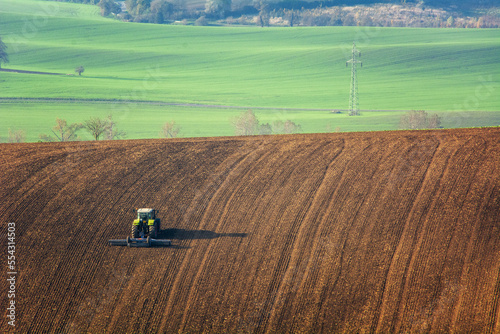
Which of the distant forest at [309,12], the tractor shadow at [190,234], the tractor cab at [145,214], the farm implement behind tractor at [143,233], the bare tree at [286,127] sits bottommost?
the bare tree at [286,127]

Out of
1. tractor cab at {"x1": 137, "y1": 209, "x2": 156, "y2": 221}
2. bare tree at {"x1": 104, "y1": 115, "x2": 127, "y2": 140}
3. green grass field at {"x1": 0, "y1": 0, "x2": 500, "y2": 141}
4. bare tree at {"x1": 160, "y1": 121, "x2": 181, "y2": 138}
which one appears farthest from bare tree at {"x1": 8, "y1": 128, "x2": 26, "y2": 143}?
tractor cab at {"x1": 137, "y1": 209, "x2": 156, "y2": 221}

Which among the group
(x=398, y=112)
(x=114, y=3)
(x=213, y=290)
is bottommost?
(x=398, y=112)

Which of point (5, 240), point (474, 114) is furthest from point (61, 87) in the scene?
point (5, 240)

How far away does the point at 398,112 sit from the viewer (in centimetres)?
7344

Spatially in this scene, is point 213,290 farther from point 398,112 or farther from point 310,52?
point 310,52

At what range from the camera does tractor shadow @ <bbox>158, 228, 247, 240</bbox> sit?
2238cm

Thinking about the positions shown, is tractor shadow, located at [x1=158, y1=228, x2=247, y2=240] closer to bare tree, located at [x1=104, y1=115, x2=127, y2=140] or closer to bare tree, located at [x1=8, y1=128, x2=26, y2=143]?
bare tree, located at [x1=104, y1=115, x2=127, y2=140]

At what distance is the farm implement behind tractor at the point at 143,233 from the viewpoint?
845 inches

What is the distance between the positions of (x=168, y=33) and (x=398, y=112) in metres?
74.0

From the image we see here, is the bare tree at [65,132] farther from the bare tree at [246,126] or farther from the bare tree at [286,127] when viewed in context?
the bare tree at [286,127]

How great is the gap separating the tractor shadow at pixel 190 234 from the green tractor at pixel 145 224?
29.2 inches

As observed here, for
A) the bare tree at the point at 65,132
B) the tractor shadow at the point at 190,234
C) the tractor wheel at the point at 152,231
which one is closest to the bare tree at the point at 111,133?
the bare tree at the point at 65,132

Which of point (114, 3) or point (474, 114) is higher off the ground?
point (114, 3)

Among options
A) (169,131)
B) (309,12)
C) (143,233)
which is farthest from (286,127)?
(309,12)
